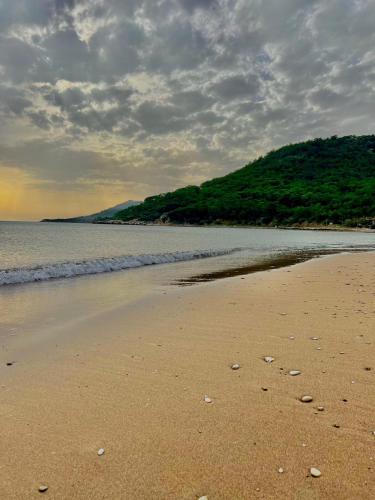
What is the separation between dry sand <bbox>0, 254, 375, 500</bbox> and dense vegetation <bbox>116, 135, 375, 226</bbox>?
11480cm

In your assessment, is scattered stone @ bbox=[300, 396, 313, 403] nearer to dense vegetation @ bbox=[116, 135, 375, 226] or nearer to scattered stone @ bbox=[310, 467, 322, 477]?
scattered stone @ bbox=[310, 467, 322, 477]

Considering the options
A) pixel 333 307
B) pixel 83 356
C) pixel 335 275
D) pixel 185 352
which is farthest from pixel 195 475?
pixel 335 275

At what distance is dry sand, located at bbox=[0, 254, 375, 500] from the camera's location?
2.64 metres

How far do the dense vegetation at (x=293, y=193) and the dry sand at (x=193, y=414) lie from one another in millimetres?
114802

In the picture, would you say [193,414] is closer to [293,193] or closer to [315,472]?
[315,472]

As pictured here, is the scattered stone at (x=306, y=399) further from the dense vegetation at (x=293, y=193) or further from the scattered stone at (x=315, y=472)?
the dense vegetation at (x=293, y=193)

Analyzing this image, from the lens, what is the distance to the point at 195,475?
2701mm

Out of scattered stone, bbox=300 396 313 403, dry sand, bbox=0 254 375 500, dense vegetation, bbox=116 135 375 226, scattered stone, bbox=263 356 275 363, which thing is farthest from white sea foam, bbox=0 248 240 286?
dense vegetation, bbox=116 135 375 226

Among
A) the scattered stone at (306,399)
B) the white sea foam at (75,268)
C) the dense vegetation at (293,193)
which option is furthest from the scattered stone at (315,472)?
the dense vegetation at (293,193)

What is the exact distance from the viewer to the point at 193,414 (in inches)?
140

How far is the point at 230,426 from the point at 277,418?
50 cm

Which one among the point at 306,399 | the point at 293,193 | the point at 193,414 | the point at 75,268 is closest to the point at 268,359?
the point at 306,399

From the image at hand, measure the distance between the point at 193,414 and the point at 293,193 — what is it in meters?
145

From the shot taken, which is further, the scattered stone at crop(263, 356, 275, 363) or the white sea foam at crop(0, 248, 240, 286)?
the white sea foam at crop(0, 248, 240, 286)
